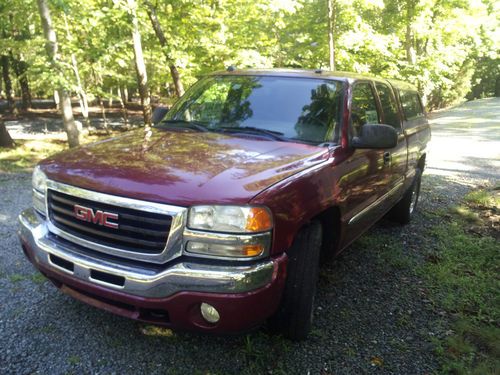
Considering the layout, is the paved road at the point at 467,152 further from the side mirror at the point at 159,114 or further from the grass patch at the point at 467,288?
the side mirror at the point at 159,114

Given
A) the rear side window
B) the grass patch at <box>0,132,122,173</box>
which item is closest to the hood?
the rear side window

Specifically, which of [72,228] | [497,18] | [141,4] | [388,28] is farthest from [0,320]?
[497,18]

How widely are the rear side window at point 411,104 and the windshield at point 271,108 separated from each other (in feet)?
5.67

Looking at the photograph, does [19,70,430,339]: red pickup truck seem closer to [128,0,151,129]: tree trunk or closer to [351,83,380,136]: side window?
[351,83,380,136]: side window

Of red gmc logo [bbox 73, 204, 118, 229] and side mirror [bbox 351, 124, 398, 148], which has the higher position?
side mirror [bbox 351, 124, 398, 148]

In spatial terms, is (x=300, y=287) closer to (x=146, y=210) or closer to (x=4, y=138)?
(x=146, y=210)

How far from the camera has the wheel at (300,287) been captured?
2.45m

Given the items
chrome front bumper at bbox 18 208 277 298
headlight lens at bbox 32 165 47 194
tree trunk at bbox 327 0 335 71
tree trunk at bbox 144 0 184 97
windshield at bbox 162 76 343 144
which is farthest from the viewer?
tree trunk at bbox 327 0 335 71

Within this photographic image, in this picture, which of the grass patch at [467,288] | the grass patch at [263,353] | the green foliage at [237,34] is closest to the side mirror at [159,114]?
the grass patch at [263,353]

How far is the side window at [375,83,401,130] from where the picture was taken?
13.3 ft

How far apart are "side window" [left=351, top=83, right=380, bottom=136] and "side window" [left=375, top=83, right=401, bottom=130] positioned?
243 mm

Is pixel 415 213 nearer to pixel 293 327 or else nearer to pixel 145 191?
pixel 293 327

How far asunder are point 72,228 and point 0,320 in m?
1.03

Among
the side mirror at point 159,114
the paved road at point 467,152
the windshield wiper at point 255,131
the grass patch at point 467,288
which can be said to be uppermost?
the side mirror at point 159,114
